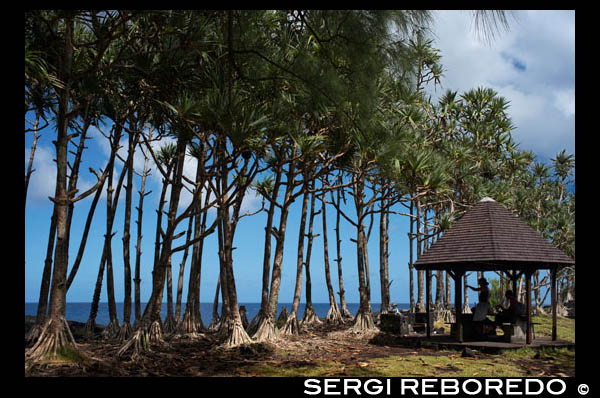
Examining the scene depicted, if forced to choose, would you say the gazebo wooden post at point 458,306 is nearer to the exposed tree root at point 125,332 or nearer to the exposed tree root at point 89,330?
the exposed tree root at point 125,332

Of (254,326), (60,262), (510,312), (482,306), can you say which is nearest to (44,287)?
(60,262)

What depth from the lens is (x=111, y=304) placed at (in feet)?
41.6

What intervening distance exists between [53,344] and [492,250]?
7.74m

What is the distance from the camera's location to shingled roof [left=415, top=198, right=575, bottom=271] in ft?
35.8

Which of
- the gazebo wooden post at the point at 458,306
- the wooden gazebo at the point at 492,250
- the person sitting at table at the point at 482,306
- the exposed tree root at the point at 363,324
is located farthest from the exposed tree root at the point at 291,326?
the person sitting at table at the point at 482,306

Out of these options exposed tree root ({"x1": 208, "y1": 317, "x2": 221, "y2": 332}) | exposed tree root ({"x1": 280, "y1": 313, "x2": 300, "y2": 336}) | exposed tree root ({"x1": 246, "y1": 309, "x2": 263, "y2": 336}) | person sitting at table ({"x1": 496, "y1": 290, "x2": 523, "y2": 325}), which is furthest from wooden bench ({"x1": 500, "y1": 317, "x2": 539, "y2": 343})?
exposed tree root ({"x1": 208, "y1": 317, "x2": 221, "y2": 332})

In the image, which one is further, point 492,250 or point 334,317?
point 334,317

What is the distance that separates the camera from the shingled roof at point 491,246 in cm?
1092

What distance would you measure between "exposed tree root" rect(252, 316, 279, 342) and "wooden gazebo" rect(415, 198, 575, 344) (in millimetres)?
3232

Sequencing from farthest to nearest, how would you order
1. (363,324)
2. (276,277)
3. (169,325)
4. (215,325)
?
(215,325) < (363,324) < (169,325) < (276,277)

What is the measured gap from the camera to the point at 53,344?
24.2 ft

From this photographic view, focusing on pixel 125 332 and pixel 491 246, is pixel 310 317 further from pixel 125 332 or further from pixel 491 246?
pixel 491 246
